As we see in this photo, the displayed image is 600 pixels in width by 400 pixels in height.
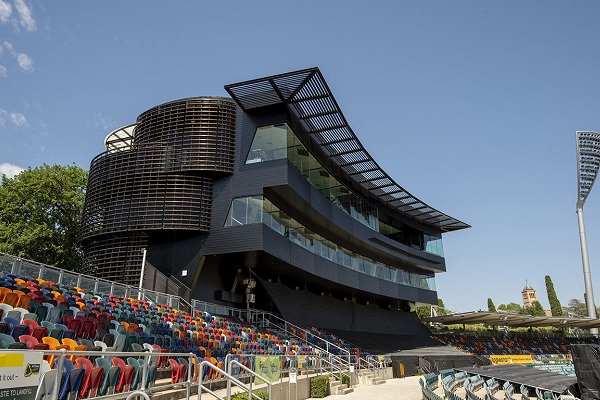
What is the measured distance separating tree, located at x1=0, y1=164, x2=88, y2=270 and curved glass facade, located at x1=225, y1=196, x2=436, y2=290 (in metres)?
16.6

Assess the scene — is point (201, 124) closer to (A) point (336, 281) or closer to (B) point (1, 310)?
(A) point (336, 281)

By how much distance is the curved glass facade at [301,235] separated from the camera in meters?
24.7

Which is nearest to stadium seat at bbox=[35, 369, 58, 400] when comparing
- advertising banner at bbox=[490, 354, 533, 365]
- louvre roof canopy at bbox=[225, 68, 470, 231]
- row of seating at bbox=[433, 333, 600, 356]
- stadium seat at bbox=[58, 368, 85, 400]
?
stadium seat at bbox=[58, 368, 85, 400]

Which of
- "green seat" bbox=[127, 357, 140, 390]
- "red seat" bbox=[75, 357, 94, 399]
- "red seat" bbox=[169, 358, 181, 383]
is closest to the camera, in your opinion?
"red seat" bbox=[75, 357, 94, 399]

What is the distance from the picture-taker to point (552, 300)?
87.1m

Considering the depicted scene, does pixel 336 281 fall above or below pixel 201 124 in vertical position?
below

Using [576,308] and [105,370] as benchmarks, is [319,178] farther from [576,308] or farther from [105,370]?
[576,308]

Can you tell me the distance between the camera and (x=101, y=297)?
17.4 metres

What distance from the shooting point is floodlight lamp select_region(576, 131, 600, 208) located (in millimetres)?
68938

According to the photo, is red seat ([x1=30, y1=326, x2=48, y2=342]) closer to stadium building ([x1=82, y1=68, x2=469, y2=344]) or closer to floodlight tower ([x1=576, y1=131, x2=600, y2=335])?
stadium building ([x1=82, y1=68, x2=469, y2=344])

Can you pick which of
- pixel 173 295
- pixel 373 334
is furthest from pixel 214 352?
pixel 373 334

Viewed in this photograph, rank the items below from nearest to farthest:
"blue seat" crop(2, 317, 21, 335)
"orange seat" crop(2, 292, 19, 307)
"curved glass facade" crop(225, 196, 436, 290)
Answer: "blue seat" crop(2, 317, 21, 335) < "orange seat" crop(2, 292, 19, 307) < "curved glass facade" crop(225, 196, 436, 290)

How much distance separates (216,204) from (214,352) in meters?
10.0

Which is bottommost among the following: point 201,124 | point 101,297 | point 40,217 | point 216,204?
point 101,297
